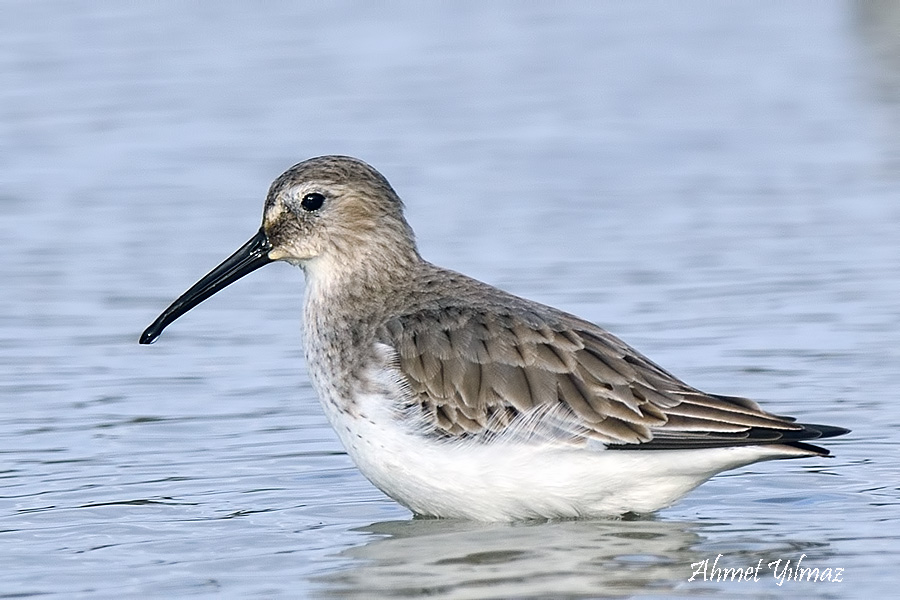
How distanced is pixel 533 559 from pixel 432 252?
5.57 meters

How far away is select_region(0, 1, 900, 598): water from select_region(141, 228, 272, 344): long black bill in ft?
2.41

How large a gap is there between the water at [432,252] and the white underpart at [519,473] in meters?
0.19

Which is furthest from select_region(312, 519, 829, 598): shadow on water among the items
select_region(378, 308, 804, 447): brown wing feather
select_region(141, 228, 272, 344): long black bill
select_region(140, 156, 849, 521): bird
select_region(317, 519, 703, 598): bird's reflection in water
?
select_region(141, 228, 272, 344): long black bill

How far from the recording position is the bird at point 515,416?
8.81 meters

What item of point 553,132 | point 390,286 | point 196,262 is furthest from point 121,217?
point 390,286

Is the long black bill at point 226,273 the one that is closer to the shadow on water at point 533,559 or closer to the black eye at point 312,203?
the black eye at point 312,203

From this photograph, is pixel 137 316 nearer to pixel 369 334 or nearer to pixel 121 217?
pixel 121 217

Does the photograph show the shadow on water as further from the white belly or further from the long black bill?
the long black bill

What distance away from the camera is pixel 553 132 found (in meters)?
17.2

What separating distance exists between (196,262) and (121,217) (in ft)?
4.63

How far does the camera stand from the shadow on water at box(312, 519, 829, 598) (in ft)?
27.2

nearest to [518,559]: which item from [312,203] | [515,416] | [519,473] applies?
[519,473]

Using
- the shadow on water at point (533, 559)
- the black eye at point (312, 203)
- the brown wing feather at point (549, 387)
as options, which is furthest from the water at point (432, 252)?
the black eye at point (312, 203)

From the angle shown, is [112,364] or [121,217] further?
[121,217]
